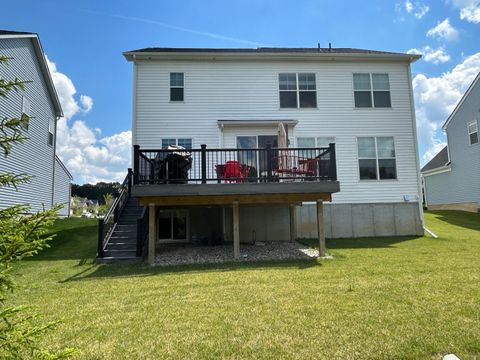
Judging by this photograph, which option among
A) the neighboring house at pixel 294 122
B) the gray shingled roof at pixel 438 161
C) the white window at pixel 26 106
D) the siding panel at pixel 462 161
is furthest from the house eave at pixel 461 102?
the white window at pixel 26 106

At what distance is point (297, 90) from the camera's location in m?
13.4

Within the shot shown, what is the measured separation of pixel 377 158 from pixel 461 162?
10916 mm

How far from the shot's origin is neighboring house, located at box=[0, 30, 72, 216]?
13508 millimetres

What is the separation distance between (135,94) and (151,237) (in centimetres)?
653

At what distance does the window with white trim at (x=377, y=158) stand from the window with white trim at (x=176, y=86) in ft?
23.5

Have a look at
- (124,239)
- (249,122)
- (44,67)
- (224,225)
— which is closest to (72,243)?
(124,239)

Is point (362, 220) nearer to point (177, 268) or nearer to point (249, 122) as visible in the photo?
point (249, 122)

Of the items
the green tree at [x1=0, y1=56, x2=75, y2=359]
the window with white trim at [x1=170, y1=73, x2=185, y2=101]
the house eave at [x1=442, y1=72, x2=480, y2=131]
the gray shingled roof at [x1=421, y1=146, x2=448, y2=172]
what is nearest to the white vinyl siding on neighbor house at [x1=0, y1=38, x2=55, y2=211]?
the window with white trim at [x1=170, y1=73, x2=185, y2=101]

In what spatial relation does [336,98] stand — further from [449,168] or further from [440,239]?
[449,168]

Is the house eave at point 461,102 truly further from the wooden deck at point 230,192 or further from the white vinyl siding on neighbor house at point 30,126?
the white vinyl siding on neighbor house at point 30,126

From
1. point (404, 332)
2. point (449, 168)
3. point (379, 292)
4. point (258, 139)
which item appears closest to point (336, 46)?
point (258, 139)

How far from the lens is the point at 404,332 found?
3676 mm

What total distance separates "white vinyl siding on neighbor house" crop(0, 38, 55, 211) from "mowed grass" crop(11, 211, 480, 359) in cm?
707

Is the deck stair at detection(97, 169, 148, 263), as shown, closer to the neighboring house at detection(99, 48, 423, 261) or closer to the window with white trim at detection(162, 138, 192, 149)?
the neighboring house at detection(99, 48, 423, 261)
